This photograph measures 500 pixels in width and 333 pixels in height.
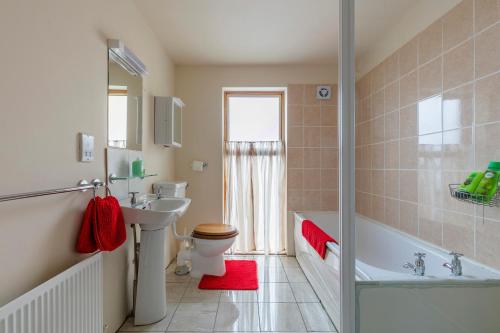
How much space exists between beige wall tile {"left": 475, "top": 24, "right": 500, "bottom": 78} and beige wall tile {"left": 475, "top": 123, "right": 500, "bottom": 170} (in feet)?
0.85

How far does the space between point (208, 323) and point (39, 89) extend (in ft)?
5.74

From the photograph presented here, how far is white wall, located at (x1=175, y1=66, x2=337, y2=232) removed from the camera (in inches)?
130

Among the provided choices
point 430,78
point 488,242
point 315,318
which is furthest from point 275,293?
point 430,78

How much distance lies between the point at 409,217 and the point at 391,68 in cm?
97

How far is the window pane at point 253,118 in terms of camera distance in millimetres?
3480

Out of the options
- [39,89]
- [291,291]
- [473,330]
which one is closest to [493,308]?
[473,330]

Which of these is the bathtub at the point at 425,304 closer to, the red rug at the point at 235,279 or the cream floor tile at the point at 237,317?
the cream floor tile at the point at 237,317

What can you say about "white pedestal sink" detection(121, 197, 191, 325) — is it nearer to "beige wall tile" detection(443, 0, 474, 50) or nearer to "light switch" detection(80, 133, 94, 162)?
"light switch" detection(80, 133, 94, 162)

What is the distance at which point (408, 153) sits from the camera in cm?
162

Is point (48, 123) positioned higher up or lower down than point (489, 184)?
higher up

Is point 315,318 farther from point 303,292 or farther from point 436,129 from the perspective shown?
point 436,129

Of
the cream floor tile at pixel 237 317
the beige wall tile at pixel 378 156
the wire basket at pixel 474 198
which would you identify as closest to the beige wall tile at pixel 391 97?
the beige wall tile at pixel 378 156

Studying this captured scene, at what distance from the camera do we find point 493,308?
99 centimetres

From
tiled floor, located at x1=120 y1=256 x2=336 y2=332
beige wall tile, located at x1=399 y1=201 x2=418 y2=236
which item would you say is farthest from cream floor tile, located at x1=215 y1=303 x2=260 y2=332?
beige wall tile, located at x1=399 y1=201 x2=418 y2=236
